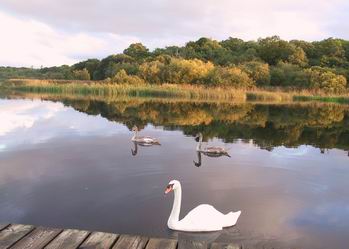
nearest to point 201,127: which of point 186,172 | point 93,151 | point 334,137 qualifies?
point 334,137

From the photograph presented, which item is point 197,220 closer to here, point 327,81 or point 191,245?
point 191,245

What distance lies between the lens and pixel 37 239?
5062 mm

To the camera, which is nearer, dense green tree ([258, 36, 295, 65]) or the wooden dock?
the wooden dock

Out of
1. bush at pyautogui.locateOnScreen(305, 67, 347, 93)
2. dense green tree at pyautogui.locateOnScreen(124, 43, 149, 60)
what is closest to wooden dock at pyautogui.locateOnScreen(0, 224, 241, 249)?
bush at pyautogui.locateOnScreen(305, 67, 347, 93)

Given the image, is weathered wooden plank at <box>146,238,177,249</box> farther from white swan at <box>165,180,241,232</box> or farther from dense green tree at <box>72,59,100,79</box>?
dense green tree at <box>72,59,100,79</box>

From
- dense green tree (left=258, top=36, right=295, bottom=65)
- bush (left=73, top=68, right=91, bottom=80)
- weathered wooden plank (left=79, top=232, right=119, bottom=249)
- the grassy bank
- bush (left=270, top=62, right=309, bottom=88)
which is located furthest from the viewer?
bush (left=73, top=68, right=91, bottom=80)

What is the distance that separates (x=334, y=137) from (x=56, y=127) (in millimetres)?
13100

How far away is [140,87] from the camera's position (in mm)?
48562

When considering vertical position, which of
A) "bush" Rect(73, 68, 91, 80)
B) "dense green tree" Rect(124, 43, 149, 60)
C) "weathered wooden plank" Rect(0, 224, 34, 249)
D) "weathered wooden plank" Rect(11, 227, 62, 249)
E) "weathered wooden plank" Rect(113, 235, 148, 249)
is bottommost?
"weathered wooden plank" Rect(113, 235, 148, 249)

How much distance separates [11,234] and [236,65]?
223 feet

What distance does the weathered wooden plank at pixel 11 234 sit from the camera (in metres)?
4.91

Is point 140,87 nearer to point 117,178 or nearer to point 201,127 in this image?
point 201,127

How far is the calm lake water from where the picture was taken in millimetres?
7652

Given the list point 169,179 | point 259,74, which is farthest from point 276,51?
point 169,179
